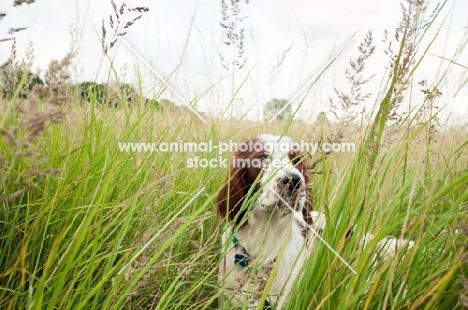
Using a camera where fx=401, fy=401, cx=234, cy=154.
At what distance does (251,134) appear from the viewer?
321 cm

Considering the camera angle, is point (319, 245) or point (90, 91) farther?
point (90, 91)

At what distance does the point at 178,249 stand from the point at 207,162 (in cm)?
58

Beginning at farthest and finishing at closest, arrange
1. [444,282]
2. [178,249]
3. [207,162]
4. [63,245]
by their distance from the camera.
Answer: [207,162] → [178,249] → [63,245] → [444,282]

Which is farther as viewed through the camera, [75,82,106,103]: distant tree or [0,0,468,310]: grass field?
[75,82,106,103]: distant tree

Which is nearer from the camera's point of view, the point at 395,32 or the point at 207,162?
the point at 395,32

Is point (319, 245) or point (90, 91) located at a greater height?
Answer: point (90, 91)

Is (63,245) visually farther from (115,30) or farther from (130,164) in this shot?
(115,30)

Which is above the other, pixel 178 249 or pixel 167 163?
pixel 167 163

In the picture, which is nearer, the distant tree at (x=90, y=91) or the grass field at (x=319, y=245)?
the grass field at (x=319, y=245)

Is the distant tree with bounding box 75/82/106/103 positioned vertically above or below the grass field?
above

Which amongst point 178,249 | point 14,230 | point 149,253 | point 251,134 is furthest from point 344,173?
point 251,134

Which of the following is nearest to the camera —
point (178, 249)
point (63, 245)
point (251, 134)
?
point (63, 245)

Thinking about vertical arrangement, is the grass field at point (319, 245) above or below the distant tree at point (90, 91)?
below

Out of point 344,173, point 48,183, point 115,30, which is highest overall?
point 115,30
